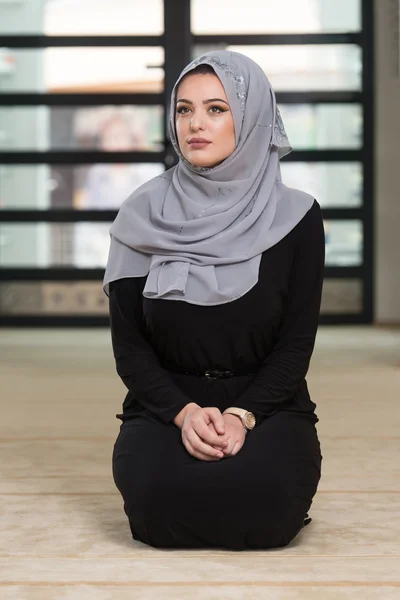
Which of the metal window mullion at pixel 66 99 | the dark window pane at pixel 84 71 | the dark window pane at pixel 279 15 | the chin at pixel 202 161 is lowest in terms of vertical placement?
the chin at pixel 202 161

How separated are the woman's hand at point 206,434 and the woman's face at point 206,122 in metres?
0.48

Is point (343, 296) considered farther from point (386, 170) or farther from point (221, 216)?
point (221, 216)

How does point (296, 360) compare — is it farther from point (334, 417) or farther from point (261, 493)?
point (334, 417)

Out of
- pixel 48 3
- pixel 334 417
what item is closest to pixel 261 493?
pixel 334 417

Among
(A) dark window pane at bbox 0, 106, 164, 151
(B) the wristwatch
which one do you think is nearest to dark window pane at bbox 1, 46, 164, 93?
(A) dark window pane at bbox 0, 106, 164, 151

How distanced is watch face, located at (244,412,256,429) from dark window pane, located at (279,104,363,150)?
569 cm

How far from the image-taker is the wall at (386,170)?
7.34m

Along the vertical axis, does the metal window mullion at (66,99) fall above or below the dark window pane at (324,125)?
above

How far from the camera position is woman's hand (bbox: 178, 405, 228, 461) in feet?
6.12

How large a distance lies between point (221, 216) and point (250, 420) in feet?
1.29

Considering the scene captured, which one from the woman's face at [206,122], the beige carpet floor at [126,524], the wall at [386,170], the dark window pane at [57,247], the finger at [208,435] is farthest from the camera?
the dark window pane at [57,247]

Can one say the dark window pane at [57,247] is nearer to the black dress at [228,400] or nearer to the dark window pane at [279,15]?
the dark window pane at [279,15]

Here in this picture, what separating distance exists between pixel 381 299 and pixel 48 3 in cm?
323

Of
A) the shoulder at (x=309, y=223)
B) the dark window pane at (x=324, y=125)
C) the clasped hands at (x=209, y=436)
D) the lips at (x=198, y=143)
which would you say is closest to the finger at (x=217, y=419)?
the clasped hands at (x=209, y=436)
